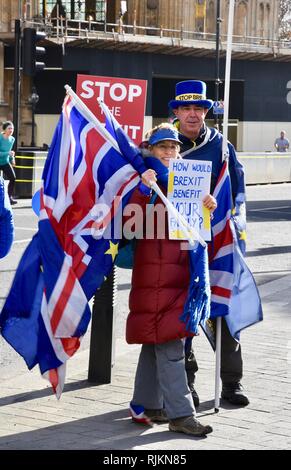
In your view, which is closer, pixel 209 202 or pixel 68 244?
pixel 68 244

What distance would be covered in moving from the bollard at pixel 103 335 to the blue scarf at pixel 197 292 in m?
1.26

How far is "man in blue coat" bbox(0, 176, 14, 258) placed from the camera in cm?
659

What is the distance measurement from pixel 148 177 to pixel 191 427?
140cm

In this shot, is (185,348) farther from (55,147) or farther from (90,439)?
(55,147)

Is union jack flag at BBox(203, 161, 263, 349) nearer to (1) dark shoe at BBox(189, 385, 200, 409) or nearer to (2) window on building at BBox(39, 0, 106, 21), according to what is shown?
(1) dark shoe at BBox(189, 385, 200, 409)

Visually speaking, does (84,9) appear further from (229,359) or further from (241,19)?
(229,359)

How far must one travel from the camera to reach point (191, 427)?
6.17 metres

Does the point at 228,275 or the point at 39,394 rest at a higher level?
the point at 228,275

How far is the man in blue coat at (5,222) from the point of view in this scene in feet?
21.6

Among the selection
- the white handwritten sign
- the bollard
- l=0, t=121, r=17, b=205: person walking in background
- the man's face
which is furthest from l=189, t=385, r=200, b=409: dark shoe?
l=0, t=121, r=17, b=205: person walking in background

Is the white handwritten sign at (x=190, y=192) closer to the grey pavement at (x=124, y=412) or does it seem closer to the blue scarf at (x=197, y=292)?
the blue scarf at (x=197, y=292)

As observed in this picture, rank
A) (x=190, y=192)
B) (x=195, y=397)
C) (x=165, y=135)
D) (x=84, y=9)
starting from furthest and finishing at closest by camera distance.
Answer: (x=84, y=9), (x=195, y=397), (x=190, y=192), (x=165, y=135)

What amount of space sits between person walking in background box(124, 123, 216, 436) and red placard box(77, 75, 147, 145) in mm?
1004

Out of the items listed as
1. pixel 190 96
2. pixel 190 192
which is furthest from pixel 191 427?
pixel 190 96
